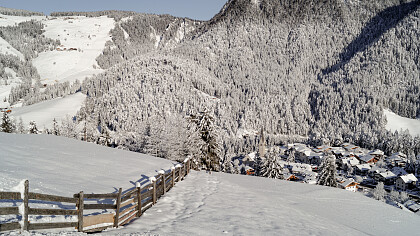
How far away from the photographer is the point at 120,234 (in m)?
6.40

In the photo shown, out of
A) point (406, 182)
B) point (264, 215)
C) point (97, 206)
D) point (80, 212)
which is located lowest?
point (406, 182)

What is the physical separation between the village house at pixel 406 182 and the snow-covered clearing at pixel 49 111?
113 metres

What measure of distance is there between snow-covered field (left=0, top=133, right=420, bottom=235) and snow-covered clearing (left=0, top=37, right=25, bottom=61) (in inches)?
7589

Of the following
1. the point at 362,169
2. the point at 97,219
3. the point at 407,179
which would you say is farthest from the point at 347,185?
the point at 97,219

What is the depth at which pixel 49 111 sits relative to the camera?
316 ft

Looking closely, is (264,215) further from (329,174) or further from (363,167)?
(363,167)

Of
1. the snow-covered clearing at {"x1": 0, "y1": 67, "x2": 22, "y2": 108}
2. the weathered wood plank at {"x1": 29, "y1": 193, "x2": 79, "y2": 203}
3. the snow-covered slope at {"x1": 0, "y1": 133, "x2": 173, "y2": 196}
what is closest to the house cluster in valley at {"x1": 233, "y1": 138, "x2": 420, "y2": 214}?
the snow-covered slope at {"x1": 0, "y1": 133, "x2": 173, "y2": 196}

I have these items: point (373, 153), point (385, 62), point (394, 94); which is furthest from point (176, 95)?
point (385, 62)

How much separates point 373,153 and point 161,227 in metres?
101

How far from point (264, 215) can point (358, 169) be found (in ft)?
264

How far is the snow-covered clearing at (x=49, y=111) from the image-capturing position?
279 feet

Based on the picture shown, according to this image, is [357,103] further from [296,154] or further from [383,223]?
[383,223]

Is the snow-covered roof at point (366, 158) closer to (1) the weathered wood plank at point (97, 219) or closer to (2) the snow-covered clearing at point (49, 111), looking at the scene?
(1) the weathered wood plank at point (97, 219)

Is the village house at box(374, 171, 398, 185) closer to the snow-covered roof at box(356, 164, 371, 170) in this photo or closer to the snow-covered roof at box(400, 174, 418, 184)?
the snow-covered roof at box(400, 174, 418, 184)
